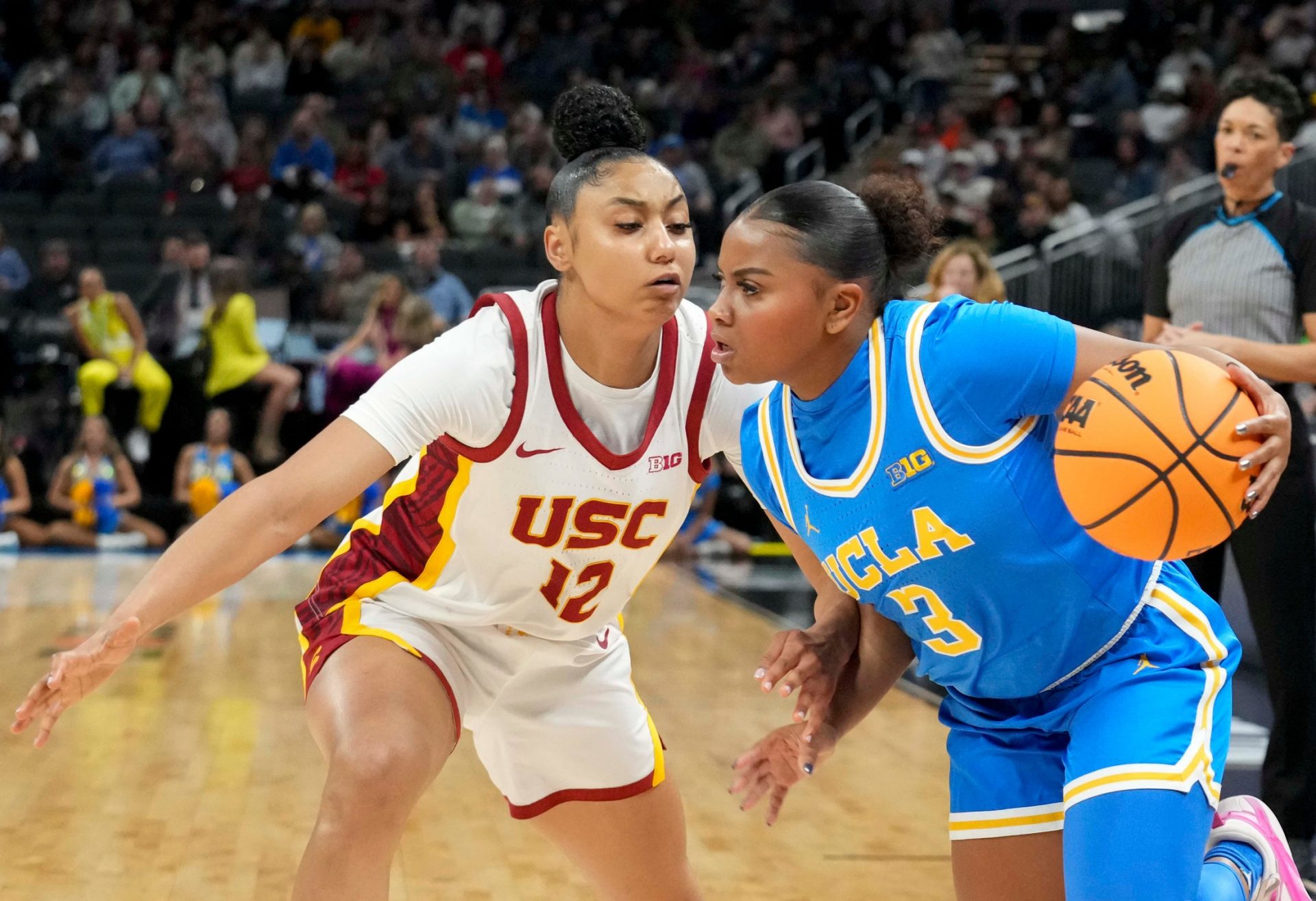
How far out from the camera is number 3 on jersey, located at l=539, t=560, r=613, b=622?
2.94 m

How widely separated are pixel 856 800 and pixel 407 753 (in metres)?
2.64

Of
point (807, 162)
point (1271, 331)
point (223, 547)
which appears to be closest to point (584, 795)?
point (223, 547)

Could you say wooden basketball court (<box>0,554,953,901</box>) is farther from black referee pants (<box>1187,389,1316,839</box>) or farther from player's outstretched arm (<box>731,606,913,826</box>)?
player's outstretched arm (<box>731,606,913,826</box>)

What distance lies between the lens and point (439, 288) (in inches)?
467

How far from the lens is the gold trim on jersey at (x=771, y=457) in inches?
103

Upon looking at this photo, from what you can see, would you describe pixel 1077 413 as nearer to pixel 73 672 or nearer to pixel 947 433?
pixel 947 433

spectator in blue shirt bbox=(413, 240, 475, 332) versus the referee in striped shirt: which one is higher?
the referee in striped shirt

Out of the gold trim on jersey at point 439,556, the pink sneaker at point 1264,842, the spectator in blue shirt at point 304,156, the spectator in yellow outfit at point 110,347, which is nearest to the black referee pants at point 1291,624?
the pink sneaker at point 1264,842

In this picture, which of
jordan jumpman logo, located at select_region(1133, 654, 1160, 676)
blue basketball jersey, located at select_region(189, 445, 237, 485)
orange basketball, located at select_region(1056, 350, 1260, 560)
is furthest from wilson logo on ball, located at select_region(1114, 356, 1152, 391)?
blue basketball jersey, located at select_region(189, 445, 237, 485)

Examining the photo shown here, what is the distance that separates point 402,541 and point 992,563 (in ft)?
3.98

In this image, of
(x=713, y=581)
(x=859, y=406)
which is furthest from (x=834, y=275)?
(x=713, y=581)

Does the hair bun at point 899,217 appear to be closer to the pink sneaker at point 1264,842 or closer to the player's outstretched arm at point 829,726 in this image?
the player's outstretched arm at point 829,726

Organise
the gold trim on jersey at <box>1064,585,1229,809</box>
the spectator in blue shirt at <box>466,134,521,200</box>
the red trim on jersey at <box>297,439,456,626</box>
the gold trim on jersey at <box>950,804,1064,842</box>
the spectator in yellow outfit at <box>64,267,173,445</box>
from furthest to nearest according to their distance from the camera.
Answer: the spectator in blue shirt at <box>466,134,521,200</box>, the spectator in yellow outfit at <box>64,267,173,445</box>, the red trim on jersey at <box>297,439,456,626</box>, the gold trim on jersey at <box>950,804,1064,842</box>, the gold trim on jersey at <box>1064,585,1229,809</box>

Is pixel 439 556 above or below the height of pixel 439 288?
above
